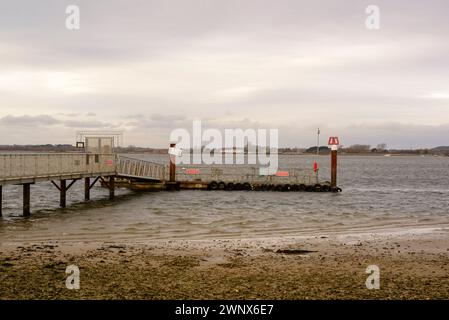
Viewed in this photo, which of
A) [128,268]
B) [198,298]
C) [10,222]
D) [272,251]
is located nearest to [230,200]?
[10,222]

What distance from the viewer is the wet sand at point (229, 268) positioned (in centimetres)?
1071

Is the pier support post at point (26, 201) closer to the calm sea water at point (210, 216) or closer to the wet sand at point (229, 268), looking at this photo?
the calm sea water at point (210, 216)

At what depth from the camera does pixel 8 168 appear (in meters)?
25.0

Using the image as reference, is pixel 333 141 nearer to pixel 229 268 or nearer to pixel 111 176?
pixel 111 176

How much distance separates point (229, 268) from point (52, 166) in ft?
62.0

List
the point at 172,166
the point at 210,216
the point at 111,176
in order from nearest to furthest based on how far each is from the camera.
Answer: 1. the point at 210,216
2. the point at 111,176
3. the point at 172,166

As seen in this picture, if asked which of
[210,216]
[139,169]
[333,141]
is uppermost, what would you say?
[333,141]

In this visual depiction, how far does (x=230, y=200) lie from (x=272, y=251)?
22157mm

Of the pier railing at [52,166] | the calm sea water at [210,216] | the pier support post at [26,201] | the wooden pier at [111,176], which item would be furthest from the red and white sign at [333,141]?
the pier support post at [26,201]

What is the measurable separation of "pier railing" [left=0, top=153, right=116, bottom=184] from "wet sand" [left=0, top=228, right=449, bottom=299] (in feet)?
27.2

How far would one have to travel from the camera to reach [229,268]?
13.8 metres

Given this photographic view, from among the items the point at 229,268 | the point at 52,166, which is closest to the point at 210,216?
the point at 52,166
